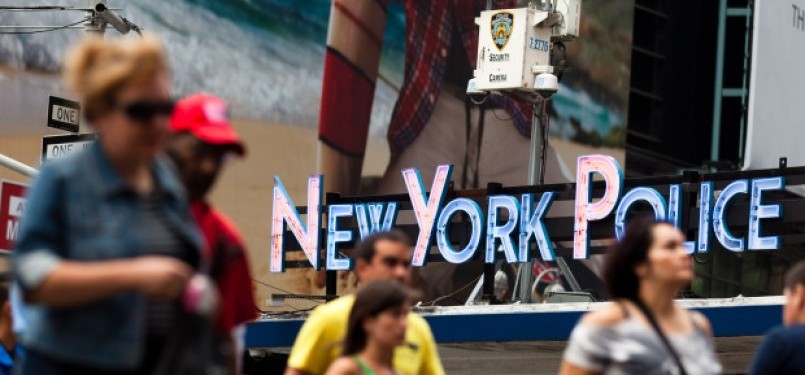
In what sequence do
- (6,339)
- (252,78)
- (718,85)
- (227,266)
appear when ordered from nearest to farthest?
(227,266)
(6,339)
(252,78)
(718,85)

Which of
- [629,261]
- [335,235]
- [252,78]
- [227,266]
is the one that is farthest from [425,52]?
[227,266]

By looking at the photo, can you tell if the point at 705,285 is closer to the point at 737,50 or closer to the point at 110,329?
the point at 737,50

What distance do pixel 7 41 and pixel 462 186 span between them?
45.5 ft

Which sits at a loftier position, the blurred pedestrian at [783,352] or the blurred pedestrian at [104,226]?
the blurred pedestrian at [104,226]

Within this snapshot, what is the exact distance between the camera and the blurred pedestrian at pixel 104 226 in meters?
4.57

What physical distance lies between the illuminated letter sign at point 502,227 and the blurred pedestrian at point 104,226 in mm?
16991

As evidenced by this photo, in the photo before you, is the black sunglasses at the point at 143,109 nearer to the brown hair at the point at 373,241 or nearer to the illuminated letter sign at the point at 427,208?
the brown hair at the point at 373,241

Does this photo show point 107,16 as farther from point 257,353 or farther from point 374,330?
point 374,330

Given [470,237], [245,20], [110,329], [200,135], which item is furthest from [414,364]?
[245,20]

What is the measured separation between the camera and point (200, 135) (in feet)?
17.6

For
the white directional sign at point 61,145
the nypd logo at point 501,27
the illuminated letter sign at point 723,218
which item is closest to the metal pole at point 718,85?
the nypd logo at point 501,27

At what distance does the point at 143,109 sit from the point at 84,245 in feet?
1.22

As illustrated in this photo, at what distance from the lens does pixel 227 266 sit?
5.30 metres

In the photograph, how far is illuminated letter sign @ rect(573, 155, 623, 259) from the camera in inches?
834
